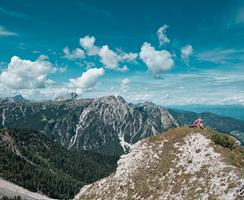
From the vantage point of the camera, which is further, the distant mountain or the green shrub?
the green shrub

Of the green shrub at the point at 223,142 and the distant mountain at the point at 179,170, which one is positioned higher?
the green shrub at the point at 223,142

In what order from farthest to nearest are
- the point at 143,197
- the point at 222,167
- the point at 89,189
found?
the point at 89,189
the point at 143,197
the point at 222,167

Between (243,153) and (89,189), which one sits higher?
(243,153)

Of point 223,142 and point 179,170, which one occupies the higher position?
point 223,142

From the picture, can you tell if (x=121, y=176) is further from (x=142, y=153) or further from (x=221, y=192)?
(x=221, y=192)

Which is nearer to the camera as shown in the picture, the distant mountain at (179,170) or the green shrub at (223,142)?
the distant mountain at (179,170)

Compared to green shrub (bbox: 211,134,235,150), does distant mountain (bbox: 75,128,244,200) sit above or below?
below

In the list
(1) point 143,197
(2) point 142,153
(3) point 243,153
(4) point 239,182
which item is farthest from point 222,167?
(2) point 142,153

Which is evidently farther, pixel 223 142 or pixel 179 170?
pixel 223 142
